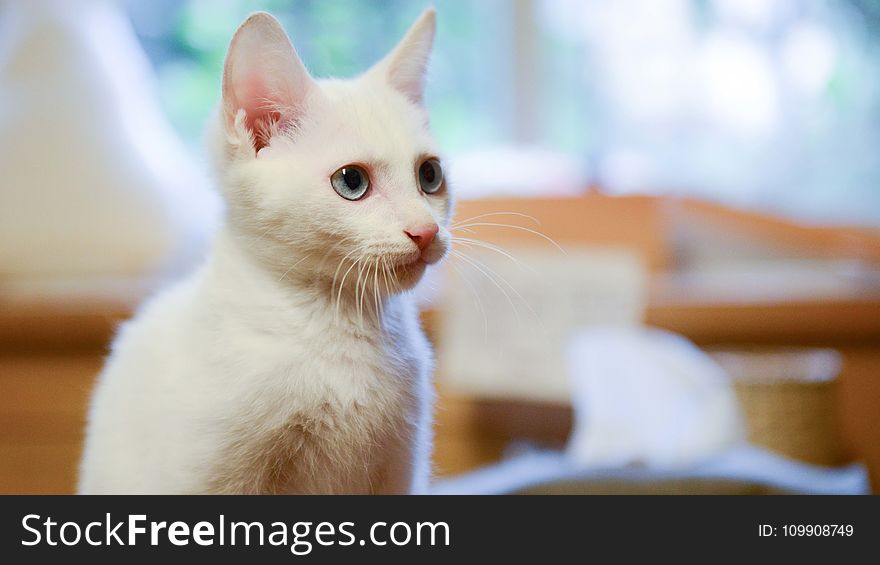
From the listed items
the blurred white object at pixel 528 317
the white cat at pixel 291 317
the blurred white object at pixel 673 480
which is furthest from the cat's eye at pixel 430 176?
the blurred white object at pixel 528 317

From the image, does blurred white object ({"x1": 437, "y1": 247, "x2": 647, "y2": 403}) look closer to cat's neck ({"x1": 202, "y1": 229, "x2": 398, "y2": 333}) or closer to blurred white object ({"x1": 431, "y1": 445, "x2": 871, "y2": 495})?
blurred white object ({"x1": 431, "y1": 445, "x2": 871, "y2": 495})

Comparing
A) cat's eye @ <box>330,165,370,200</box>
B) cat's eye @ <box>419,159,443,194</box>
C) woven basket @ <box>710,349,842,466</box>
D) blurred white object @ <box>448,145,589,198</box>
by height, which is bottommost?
cat's eye @ <box>330,165,370,200</box>

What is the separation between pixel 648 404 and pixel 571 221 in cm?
49

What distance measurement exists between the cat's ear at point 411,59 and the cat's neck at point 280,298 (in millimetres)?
164

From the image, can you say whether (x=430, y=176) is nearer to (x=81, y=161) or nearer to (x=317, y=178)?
(x=317, y=178)

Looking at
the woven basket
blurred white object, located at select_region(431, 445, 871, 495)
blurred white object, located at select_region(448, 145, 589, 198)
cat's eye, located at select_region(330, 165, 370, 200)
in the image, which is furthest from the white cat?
blurred white object, located at select_region(448, 145, 589, 198)

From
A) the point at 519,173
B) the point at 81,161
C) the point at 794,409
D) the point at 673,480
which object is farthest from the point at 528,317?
the point at 81,161

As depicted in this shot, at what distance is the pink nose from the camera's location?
1.67 ft

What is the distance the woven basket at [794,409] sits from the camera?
4.13ft

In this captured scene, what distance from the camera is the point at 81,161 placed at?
1135 mm

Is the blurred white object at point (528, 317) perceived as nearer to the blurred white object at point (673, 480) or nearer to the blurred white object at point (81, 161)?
the blurred white object at point (673, 480)

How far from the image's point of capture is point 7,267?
4.10 feet
